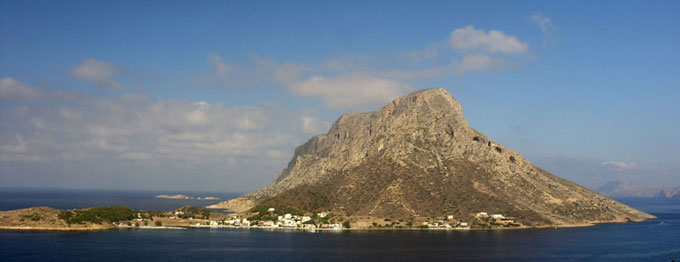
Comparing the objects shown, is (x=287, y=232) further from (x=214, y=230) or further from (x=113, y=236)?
(x=113, y=236)

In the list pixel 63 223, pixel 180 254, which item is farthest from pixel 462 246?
pixel 63 223

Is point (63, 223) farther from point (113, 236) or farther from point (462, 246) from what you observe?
point (462, 246)

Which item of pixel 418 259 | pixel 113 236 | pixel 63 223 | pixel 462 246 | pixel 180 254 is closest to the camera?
pixel 418 259

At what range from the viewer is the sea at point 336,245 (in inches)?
5113

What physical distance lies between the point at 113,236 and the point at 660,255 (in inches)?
6163

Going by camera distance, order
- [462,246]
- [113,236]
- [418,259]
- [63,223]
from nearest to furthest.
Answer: [418,259]
[462,246]
[113,236]
[63,223]

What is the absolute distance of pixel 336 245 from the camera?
14950 cm

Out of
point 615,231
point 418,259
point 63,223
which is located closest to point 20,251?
point 63,223

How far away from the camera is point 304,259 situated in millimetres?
126625

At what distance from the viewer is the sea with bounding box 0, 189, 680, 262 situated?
129875 millimetres

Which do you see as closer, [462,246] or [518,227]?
[462,246]

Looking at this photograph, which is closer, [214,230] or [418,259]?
[418,259]

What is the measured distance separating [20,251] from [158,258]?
36015 mm

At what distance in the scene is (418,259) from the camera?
125 metres
